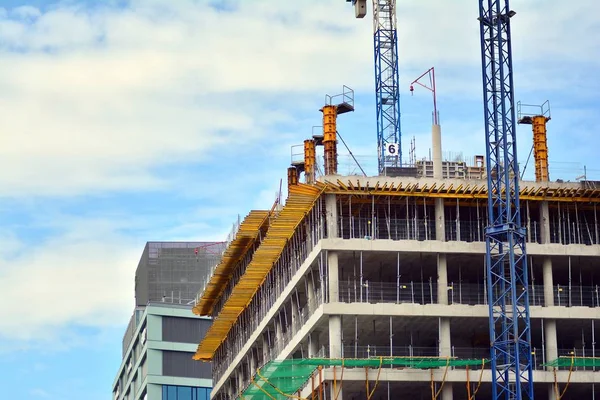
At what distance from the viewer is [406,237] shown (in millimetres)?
107688

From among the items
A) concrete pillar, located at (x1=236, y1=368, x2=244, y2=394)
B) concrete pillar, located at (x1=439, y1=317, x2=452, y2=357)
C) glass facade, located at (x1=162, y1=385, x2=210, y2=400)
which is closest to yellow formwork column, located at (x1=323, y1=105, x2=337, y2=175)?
concrete pillar, located at (x1=439, y1=317, x2=452, y2=357)

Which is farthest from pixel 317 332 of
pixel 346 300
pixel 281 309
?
pixel 281 309

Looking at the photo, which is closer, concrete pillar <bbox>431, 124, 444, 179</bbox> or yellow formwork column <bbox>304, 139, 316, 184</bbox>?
concrete pillar <bbox>431, 124, 444, 179</bbox>

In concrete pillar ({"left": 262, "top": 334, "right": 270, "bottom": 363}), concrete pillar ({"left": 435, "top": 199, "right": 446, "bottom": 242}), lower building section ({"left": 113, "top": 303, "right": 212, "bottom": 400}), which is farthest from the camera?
lower building section ({"left": 113, "top": 303, "right": 212, "bottom": 400})

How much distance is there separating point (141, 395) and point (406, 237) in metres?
82.8

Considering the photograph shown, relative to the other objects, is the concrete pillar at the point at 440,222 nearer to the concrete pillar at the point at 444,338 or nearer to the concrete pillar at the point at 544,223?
the concrete pillar at the point at 444,338

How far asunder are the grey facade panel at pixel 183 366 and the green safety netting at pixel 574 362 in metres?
80.8

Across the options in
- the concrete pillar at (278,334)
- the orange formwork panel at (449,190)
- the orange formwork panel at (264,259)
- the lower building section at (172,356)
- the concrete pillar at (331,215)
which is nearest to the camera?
the concrete pillar at (331,215)

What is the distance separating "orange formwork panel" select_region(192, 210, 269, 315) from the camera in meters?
124

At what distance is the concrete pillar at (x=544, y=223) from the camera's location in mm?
108812

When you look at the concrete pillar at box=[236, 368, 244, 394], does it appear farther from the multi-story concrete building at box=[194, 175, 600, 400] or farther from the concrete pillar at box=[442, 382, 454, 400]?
the concrete pillar at box=[442, 382, 454, 400]

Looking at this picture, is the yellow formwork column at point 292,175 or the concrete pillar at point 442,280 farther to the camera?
the yellow formwork column at point 292,175

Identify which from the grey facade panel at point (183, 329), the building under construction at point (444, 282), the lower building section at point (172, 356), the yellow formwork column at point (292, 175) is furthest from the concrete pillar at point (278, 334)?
the grey facade panel at point (183, 329)

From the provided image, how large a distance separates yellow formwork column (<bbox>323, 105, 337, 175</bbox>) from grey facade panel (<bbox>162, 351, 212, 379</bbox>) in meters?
63.3
